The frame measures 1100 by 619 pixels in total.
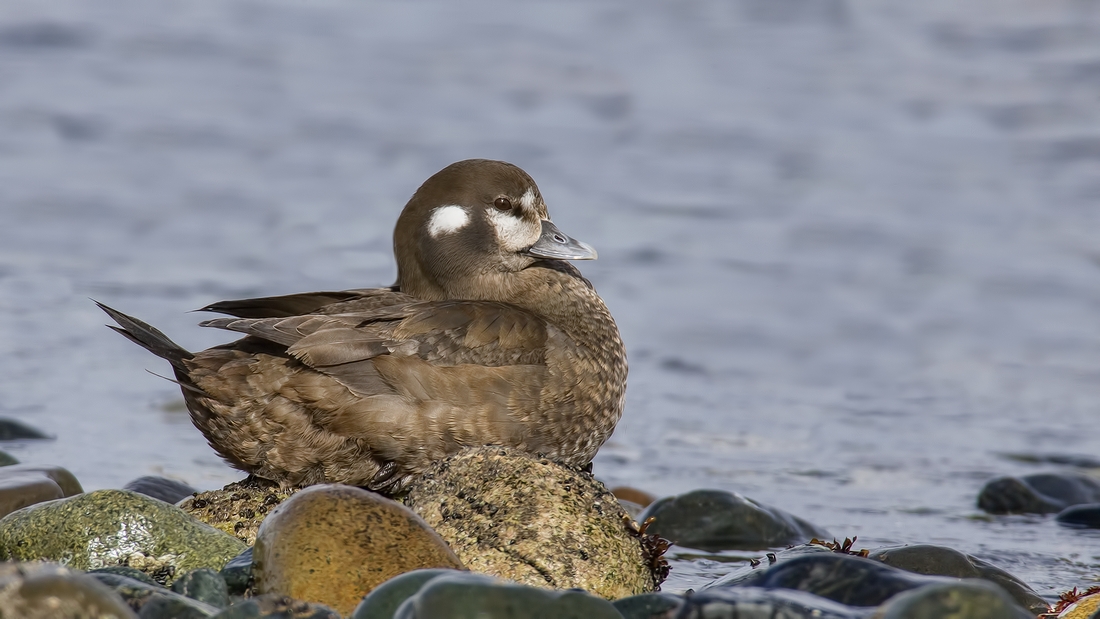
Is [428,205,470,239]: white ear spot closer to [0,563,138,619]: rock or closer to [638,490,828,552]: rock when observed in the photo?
[638,490,828,552]: rock

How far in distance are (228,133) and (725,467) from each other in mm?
7965

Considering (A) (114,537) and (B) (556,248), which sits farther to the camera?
(B) (556,248)

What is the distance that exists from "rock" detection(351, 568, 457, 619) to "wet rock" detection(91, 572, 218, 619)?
415mm

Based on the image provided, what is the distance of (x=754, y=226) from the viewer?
35.3 feet

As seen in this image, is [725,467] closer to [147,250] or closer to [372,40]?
[147,250]

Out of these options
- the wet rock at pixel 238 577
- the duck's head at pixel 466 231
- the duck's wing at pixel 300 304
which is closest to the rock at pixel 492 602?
the wet rock at pixel 238 577

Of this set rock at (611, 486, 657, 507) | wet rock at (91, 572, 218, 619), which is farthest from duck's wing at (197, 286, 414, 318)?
rock at (611, 486, 657, 507)

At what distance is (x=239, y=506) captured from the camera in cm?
461

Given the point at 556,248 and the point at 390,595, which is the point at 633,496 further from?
the point at 390,595

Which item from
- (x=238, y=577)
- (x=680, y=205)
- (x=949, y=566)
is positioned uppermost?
(x=680, y=205)

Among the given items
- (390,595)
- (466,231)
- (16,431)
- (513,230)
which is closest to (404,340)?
(466,231)

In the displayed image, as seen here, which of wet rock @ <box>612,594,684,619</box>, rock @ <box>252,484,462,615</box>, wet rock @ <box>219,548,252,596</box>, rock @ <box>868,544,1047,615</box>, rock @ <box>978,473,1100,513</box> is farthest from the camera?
rock @ <box>978,473,1100,513</box>

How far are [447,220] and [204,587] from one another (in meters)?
1.88

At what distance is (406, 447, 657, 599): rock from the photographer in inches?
156
